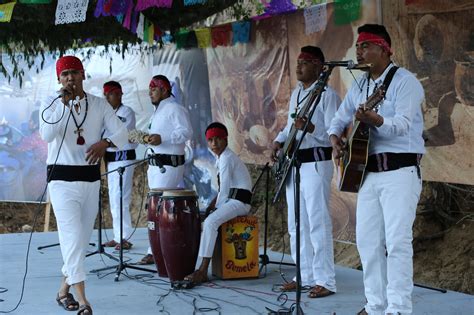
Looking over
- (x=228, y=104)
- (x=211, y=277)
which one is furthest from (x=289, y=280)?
(x=228, y=104)

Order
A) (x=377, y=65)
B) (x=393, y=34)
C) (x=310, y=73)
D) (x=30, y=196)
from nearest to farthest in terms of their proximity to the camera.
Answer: (x=377, y=65) < (x=310, y=73) < (x=393, y=34) < (x=30, y=196)

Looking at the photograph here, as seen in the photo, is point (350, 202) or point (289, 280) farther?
point (350, 202)

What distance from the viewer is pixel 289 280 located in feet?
22.1

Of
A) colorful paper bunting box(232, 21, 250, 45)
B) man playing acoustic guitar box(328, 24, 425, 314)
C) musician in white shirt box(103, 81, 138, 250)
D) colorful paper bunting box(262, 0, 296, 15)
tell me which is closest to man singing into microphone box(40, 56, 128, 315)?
man playing acoustic guitar box(328, 24, 425, 314)

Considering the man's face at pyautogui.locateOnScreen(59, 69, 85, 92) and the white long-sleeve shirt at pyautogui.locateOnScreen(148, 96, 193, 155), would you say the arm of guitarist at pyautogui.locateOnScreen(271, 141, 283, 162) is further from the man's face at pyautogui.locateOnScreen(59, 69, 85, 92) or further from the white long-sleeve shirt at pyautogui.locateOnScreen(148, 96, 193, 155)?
the man's face at pyautogui.locateOnScreen(59, 69, 85, 92)

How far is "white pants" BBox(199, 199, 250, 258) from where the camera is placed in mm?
6578

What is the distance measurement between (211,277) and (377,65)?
10.0 feet

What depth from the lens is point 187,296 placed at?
612cm

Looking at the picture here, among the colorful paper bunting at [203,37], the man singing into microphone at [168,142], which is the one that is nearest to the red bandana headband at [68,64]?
the man singing into microphone at [168,142]

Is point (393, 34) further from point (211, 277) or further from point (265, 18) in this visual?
point (211, 277)

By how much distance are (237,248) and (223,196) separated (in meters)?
0.49

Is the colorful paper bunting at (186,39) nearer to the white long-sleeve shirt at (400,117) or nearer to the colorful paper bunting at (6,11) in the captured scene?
the colorful paper bunting at (6,11)

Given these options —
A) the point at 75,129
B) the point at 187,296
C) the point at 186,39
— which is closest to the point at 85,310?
the point at 187,296

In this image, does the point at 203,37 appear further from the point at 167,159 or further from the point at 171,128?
the point at 167,159
